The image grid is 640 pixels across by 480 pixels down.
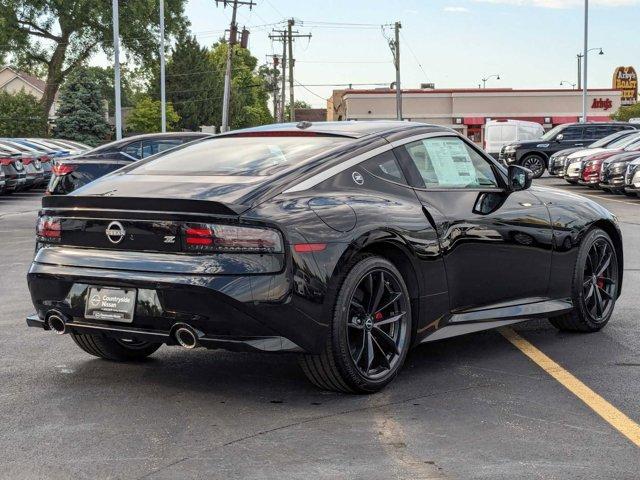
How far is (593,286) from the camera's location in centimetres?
747

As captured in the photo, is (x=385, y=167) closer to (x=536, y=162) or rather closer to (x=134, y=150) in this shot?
(x=134, y=150)

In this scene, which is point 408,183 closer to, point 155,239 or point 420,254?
point 420,254

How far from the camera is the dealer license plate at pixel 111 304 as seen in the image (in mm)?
5332

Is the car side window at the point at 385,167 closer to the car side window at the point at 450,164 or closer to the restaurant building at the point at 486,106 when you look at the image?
the car side window at the point at 450,164

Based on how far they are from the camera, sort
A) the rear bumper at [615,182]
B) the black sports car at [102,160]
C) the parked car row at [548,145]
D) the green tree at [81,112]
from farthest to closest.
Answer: the green tree at [81,112], the parked car row at [548,145], the rear bumper at [615,182], the black sports car at [102,160]

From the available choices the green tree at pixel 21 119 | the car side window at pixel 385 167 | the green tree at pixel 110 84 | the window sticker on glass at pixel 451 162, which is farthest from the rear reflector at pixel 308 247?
the green tree at pixel 110 84

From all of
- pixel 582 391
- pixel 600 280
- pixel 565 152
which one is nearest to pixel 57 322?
pixel 582 391

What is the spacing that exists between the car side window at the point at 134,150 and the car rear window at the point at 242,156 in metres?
11.2

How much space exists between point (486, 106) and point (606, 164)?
173 feet

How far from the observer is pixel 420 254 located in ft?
19.5

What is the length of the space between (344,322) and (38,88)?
360 ft

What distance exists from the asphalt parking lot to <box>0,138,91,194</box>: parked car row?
18532mm

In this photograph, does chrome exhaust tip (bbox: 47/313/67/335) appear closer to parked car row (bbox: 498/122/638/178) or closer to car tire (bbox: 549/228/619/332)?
car tire (bbox: 549/228/619/332)

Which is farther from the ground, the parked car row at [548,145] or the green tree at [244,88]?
the green tree at [244,88]
